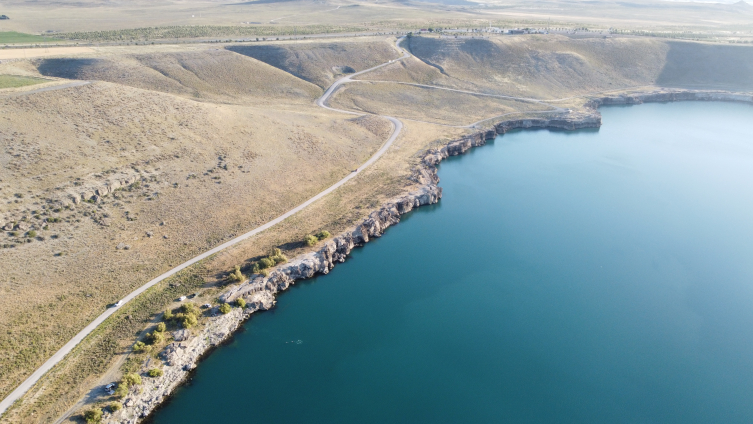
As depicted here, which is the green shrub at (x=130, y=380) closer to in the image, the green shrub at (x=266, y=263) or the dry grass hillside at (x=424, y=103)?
the green shrub at (x=266, y=263)

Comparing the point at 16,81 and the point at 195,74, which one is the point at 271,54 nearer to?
the point at 195,74

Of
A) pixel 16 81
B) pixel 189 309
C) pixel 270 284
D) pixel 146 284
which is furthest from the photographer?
pixel 16 81

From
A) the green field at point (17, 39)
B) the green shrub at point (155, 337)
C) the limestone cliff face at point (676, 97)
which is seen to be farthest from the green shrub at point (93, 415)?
the limestone cliff face at point (676, 97)

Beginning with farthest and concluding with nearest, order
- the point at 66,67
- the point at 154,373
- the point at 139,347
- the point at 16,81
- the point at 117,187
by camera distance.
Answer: the point at 66,67
the point at 16,81
the point at 117,187
the point at 139,347
the point at 154,373

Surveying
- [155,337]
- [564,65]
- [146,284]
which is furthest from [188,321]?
[564,65]

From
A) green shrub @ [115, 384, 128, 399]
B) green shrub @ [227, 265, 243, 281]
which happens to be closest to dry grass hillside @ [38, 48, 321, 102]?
green shrub @ [227, 265, 243, 281]

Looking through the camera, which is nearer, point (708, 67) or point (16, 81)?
point (16, 81)

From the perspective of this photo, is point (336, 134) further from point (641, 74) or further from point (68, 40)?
point (641, 74)
